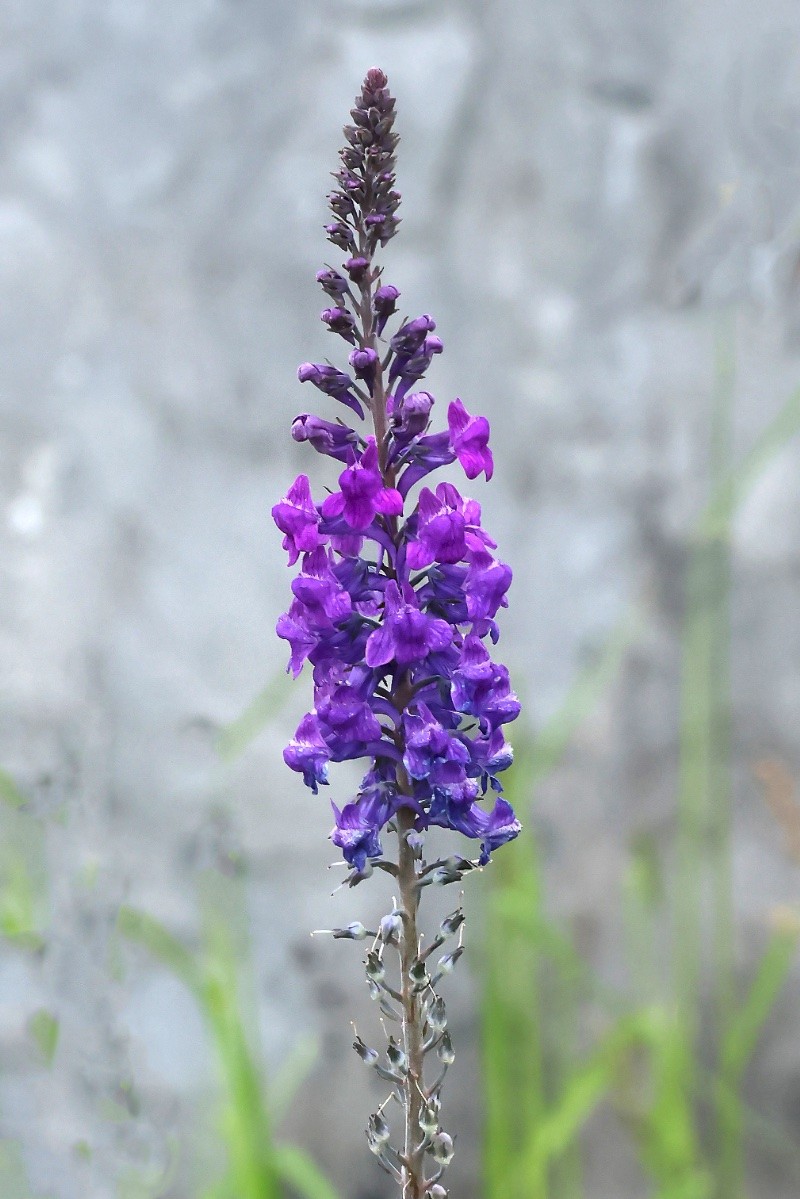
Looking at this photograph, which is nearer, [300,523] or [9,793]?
[300,523]

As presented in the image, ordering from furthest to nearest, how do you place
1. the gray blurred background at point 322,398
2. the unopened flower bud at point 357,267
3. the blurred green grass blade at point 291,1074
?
the gray blurred background at point 322,398 → the blurred green grass blade at point 291,1074 → the unopened flower bud at point 357,267

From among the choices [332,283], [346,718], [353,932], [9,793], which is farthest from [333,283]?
[9,793]

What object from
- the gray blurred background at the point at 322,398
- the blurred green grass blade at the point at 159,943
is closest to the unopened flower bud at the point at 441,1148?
the blurred green grass blade at the point at 159,943

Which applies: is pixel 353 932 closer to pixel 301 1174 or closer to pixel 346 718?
pixel 346 718

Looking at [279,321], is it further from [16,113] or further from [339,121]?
[16,113]

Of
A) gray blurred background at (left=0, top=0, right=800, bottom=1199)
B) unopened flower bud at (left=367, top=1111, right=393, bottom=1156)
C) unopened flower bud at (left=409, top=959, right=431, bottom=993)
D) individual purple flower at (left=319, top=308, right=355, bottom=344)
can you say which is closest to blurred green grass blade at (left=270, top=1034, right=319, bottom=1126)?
gray blurred background at (left=0, top=0, right=800, bottom=1199)

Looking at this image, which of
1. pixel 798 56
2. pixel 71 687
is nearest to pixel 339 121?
pixel 798 56

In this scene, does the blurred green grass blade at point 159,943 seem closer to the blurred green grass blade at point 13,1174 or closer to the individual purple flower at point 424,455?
the blurred green grass blade at point 13,1174
